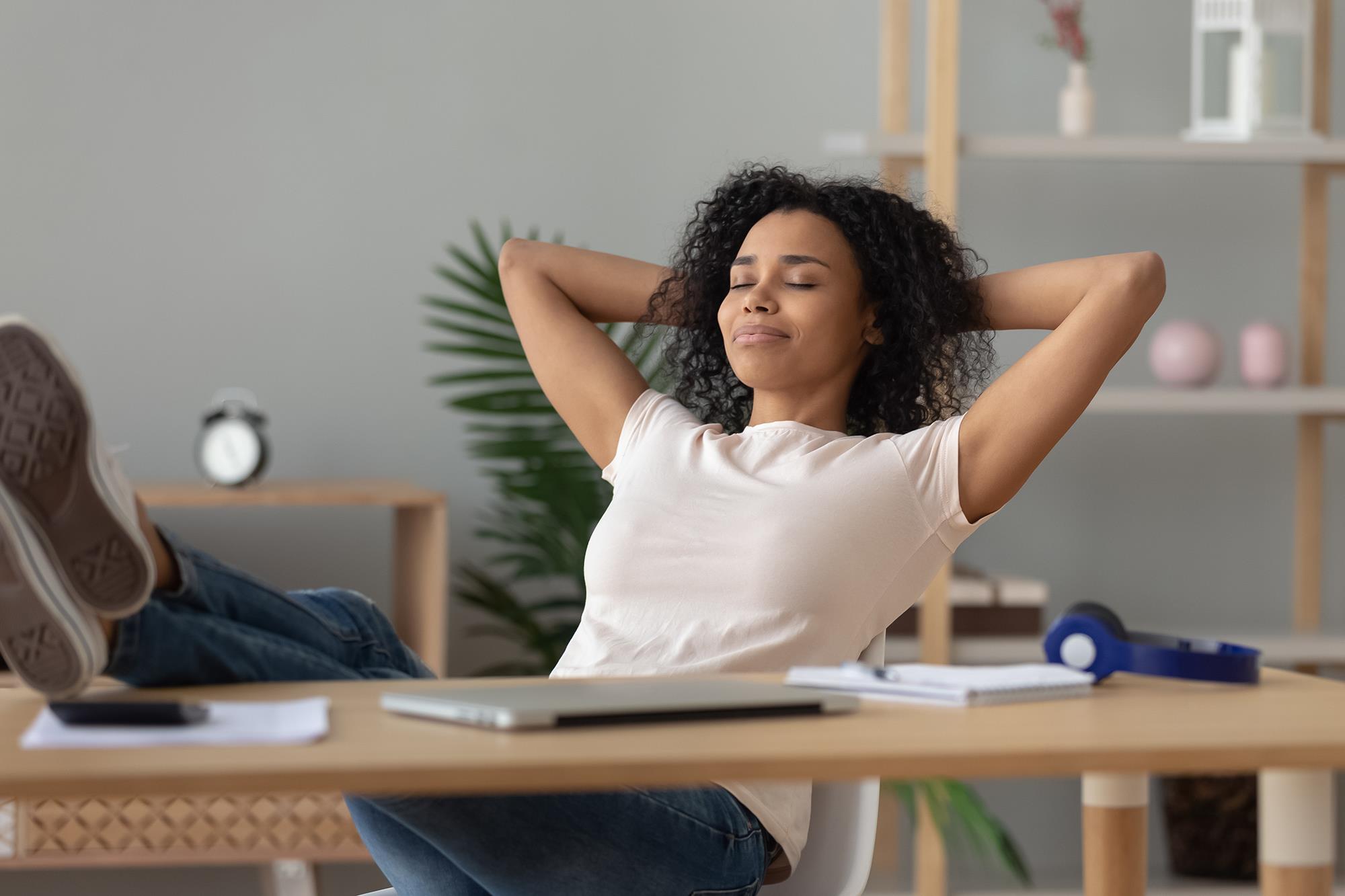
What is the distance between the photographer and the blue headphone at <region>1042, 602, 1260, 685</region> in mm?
1126

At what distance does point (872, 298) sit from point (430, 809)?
34.6 inches

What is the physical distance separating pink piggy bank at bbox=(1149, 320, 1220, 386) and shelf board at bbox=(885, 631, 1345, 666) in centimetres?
50

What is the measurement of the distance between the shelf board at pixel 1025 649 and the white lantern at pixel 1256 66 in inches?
37.9

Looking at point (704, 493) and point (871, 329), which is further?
point (871, 329)

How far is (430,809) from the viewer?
1078 millimetres

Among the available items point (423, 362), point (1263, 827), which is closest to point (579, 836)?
point (1263, 827)

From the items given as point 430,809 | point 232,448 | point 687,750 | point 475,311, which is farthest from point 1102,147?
point 687,750

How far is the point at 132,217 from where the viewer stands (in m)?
2.92

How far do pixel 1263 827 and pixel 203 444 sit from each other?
6.68ft

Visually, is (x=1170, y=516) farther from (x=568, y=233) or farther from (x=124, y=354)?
(x=124, y=354)

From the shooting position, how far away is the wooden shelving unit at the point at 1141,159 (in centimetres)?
270

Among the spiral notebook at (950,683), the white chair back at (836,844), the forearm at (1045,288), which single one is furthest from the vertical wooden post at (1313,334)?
the spiral notebook at (950,683)

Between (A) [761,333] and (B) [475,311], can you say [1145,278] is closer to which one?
(A) [761,333]

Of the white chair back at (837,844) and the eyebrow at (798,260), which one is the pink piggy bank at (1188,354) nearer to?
the eyebrow at (798,260)
